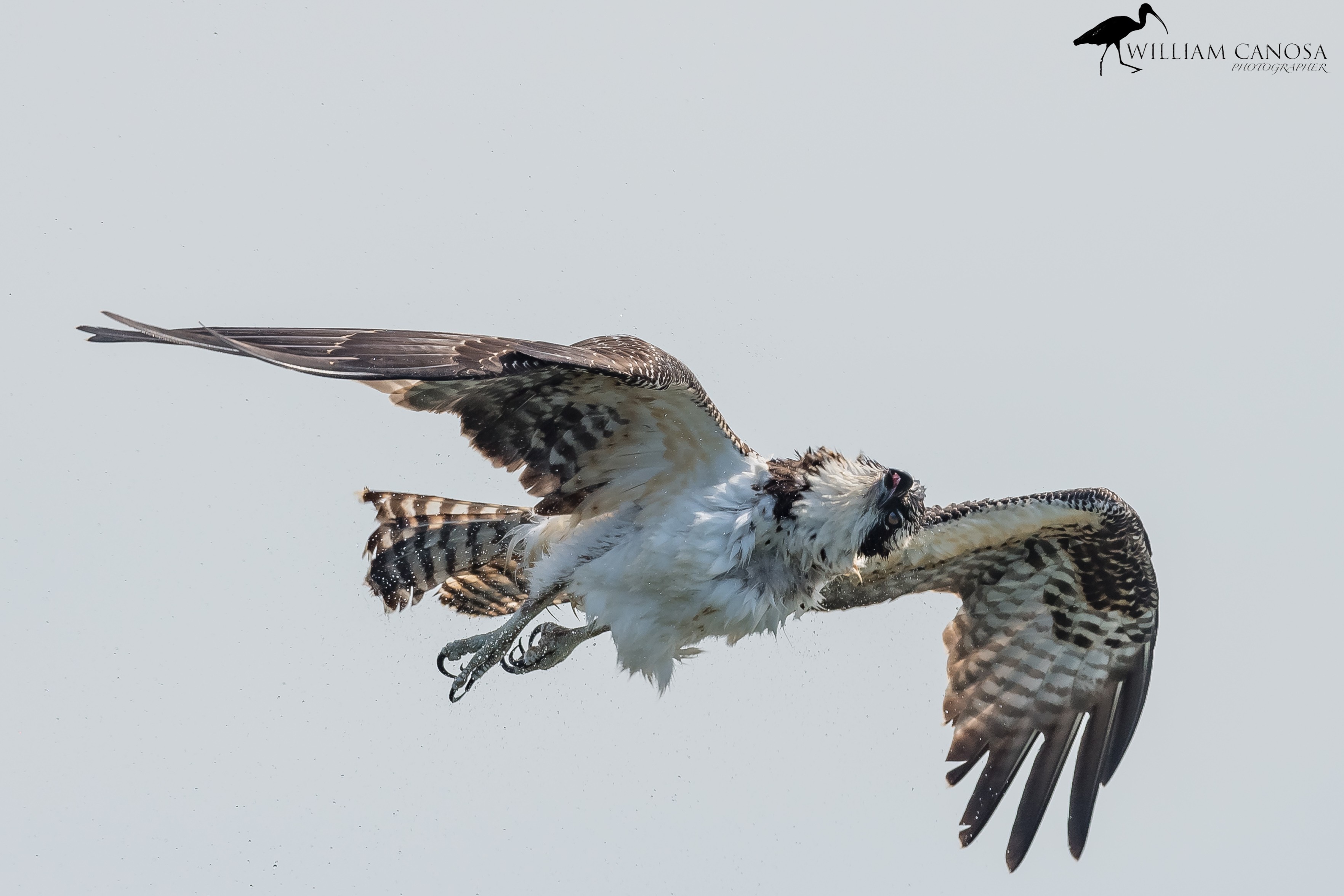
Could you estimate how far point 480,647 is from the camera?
362 inches

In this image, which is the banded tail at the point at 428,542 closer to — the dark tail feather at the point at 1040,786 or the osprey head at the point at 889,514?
the osprey head at the point at 889,514

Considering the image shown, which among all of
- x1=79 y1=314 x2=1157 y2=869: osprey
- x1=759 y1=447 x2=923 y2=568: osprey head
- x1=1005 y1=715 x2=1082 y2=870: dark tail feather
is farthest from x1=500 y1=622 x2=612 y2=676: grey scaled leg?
x1=1005 y1=715 x2=1082 y2=870: dark tail feather

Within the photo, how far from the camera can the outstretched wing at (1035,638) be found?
10031 millimetres

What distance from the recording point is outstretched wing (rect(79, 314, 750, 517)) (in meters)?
6.73

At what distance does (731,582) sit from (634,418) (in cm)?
121

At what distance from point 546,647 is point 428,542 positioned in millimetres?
1175

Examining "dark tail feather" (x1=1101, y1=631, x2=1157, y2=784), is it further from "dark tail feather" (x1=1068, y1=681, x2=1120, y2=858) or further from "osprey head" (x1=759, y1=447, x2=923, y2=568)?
"osprey head" (x1=759, y1=447, x2=923, y2=568)

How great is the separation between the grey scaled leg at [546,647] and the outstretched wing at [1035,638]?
196 centimetres

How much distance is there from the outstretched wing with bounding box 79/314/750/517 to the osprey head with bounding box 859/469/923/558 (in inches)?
36.7

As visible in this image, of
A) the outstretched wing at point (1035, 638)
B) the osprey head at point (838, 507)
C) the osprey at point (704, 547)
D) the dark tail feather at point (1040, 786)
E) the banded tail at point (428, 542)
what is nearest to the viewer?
the osprey at point (704, 547)

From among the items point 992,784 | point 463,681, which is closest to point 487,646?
point 463,681

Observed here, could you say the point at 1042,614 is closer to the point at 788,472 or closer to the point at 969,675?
the point at 969,675

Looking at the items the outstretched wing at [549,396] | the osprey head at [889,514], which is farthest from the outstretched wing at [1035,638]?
the outstretched wing at [549,396]

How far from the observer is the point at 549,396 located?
834 centimetres
